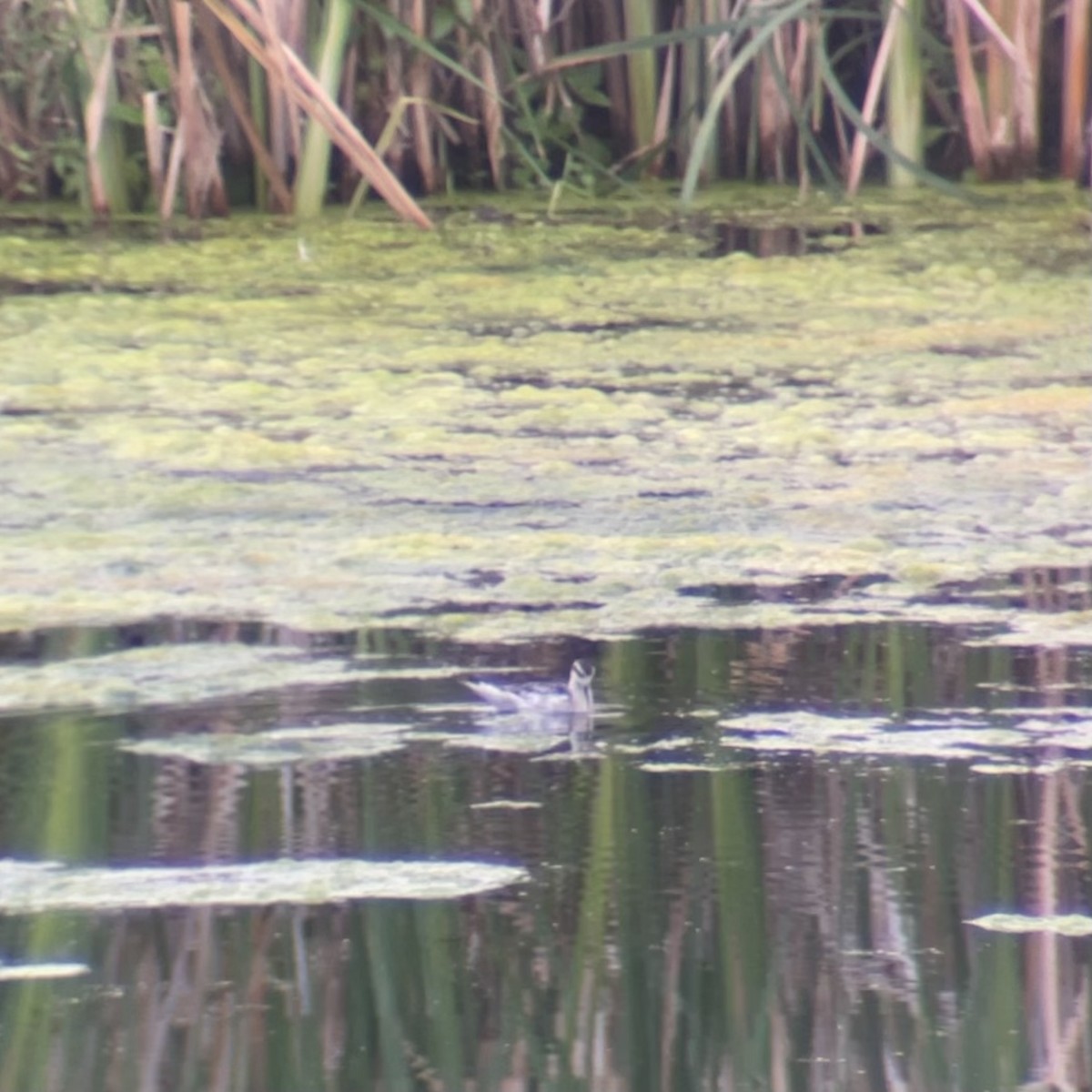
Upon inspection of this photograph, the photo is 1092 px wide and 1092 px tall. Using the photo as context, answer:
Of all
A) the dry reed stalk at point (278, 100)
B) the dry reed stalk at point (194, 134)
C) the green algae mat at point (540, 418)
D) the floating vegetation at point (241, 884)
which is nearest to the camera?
the floating vegetation at point (241, 884)

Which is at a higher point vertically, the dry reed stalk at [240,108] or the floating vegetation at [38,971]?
the dry reed stalk at [240,108]

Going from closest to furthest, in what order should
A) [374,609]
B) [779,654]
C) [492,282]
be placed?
[779,654], [374,609], [492,282]

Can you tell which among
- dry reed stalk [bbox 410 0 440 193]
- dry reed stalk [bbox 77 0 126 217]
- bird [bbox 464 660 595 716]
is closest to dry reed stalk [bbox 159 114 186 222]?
dry reed stalk [bbox 77 0 126 217]

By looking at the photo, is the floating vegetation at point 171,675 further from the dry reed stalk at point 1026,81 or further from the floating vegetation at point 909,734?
the dry reed stalk at point 1026,81

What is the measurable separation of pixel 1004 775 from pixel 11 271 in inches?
106

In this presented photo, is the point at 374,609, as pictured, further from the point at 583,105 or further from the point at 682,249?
the point at 583,105

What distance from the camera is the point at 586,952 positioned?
5.34 ft

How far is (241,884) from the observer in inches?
69.7

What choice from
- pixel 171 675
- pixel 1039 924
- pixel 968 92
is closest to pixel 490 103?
pixel 968 92

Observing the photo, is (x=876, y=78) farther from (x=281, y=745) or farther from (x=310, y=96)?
(x=281, y=745)

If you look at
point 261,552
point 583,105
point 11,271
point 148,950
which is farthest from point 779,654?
point 583,105

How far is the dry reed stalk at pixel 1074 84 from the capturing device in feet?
15.2

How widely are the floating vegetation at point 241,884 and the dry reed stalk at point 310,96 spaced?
99.0 inches

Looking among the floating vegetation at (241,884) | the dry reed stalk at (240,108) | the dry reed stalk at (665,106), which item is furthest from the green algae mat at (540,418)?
the floating vegetation at (241,884)
